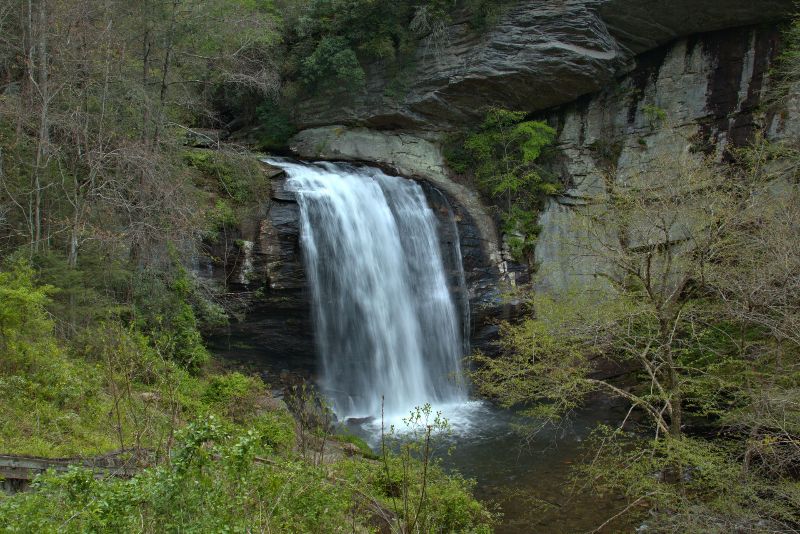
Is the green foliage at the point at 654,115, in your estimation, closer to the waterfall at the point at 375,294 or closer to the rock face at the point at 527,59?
the rock face at the point at 527,59

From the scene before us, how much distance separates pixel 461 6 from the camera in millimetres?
18156

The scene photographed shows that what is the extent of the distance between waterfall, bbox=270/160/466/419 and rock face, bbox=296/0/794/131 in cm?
325

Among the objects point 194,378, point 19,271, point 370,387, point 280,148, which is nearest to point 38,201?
point 19,271

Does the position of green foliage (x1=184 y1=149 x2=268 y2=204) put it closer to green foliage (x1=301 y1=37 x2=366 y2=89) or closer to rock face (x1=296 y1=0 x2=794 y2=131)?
green foliage (x1=301 y1=37 x2=366 y2=89)

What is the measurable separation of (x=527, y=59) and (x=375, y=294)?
8.58 metres

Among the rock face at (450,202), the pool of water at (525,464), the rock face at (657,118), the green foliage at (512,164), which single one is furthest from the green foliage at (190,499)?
the green foliage at (512,164)

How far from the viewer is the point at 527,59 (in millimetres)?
17453

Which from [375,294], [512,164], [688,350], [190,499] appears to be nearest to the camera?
[190,499]

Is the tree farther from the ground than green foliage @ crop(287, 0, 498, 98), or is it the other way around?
green foliage @ crop(287, 0, 498, 98)

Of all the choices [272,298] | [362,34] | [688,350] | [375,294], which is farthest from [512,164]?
[688,350]

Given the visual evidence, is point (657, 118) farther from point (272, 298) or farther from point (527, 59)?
point (272, 298)

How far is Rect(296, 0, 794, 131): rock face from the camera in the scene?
16.8m

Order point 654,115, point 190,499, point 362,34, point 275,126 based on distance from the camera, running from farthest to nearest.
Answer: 1. point 275,126
2. point 654,115
3. point 362,34
4. point 190,499

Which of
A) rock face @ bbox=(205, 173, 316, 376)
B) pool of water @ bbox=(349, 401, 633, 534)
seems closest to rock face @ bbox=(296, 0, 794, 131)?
rock face @ bbox=(205, 173, 316, 376)
